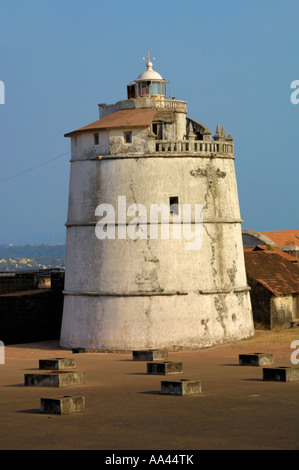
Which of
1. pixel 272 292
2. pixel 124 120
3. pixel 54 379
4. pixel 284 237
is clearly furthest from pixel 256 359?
pixel 284 237

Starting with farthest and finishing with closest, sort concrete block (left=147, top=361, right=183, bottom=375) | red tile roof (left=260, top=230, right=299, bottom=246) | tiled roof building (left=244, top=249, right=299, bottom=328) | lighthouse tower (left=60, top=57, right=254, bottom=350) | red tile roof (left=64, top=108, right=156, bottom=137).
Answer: red tile roof (left=260, top=230, right=299, bottom=246) → tiled roof building (left=244, top=249, right=299, bottom=328) → red tile roof (left=64, top=108, right=156, bottom=137) → lighthouse tower (left=60, top=57, right=254, bottom=350) → concrete block (left=147, top=361, right=183, bottom=375)

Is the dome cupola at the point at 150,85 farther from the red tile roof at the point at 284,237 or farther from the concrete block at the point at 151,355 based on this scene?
the red tile roof at the point at 284,237

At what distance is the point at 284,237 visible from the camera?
199 feet

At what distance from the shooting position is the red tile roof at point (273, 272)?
40531 mm

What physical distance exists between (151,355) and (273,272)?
1242cm

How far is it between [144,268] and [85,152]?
5297mm

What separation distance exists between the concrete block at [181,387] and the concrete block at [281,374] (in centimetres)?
307

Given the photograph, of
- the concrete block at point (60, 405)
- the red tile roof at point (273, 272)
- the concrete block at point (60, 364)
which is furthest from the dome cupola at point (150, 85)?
the concrete block at point (60, 405)

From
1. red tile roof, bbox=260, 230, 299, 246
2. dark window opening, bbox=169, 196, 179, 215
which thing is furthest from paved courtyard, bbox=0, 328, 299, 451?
red tile roof, bbox=260, 230, 299, 246

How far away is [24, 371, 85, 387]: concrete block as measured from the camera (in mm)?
24641

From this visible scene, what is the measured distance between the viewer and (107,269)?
35594 mm

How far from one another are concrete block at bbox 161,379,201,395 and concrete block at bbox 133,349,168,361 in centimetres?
829

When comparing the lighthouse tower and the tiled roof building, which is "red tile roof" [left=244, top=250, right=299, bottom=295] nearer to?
the tiled roof building

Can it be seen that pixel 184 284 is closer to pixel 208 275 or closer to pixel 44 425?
pixel 208 275
